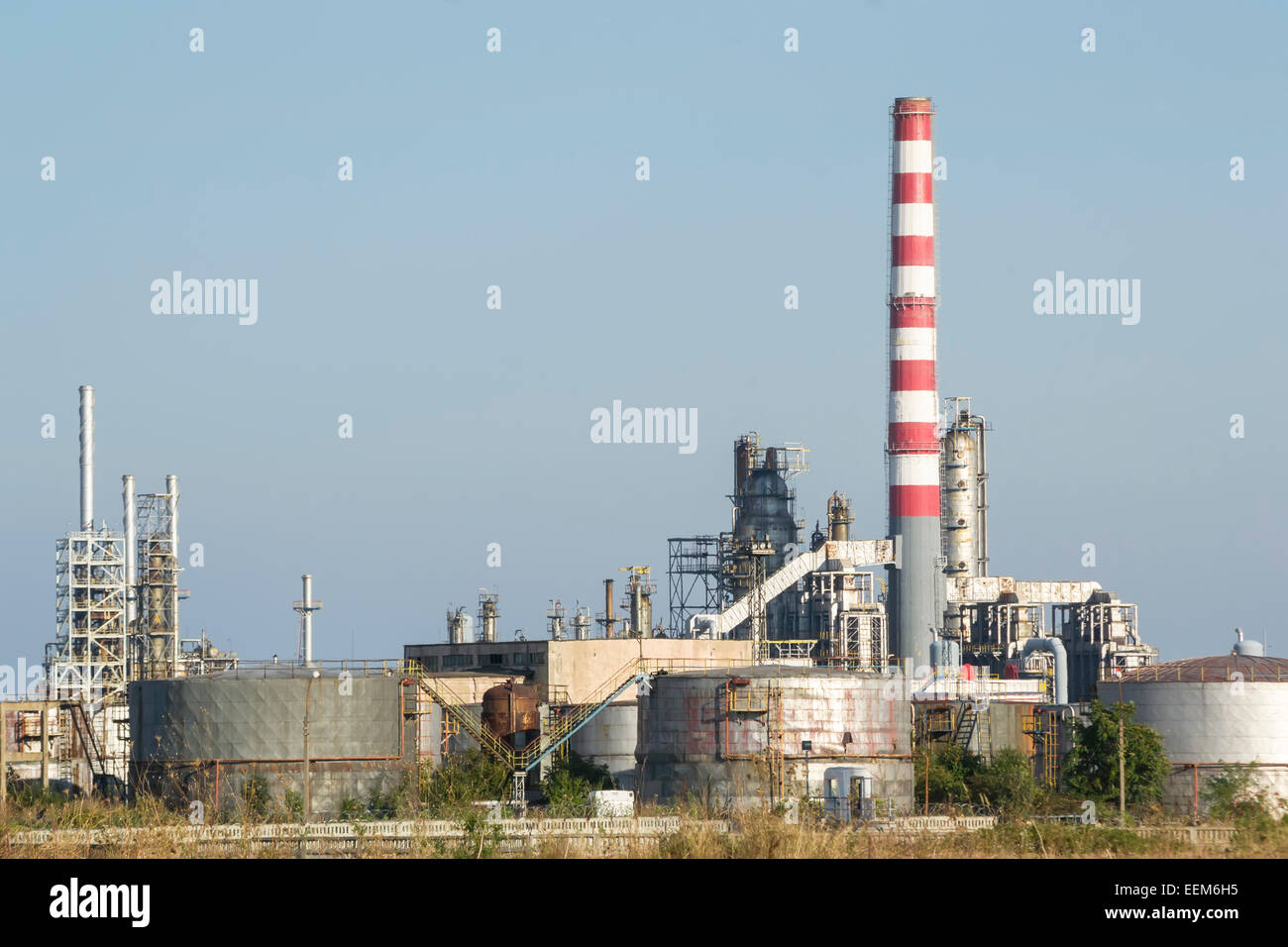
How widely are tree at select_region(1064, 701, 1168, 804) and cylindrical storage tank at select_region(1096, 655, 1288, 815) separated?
2.14 ft

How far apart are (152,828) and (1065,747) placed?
115ft

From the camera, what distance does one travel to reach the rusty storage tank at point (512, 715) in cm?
5397

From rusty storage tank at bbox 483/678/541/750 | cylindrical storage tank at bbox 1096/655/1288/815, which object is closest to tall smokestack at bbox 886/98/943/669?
rusty storage tank at bbox 483/678/541/750

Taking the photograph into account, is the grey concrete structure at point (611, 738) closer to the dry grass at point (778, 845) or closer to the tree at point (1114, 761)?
the tree at point (1114, 761)

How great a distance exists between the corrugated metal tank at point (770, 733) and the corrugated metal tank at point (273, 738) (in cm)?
643

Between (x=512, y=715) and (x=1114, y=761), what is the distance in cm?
1753

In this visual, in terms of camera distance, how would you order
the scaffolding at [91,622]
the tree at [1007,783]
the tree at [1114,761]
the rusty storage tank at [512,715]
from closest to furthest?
the tree at [1007,783] < the tree at [1114,761] < the rusty storage tank at [512,715] < the scaffolding at [91,622]

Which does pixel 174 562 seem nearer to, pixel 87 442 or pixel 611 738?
pixel 87 442

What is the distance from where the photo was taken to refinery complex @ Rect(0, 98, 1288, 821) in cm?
4391

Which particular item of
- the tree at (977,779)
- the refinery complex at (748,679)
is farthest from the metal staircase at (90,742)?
the tree at (977,779)

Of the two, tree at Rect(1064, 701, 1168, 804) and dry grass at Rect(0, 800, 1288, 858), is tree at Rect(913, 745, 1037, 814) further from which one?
dry grass at Rect(0, 800, 1288, 858)

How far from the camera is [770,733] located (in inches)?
1720

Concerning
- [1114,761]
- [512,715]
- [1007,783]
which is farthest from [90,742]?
[1114,761]
